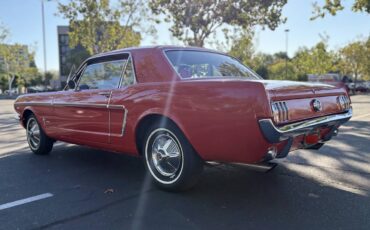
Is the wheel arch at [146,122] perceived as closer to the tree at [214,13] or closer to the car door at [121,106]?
the car door at [121,106]

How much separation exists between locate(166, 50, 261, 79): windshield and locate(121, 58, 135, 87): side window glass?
1.65ft

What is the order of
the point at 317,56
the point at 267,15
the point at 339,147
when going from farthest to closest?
the point at 317,56, the point at 267,15, the point at 339,147

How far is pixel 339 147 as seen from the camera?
→ 654 cm

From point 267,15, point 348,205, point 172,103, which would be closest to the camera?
point 348,205

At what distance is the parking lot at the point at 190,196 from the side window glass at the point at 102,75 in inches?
46.1

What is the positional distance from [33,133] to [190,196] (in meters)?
3.70

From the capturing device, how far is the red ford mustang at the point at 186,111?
132 inches

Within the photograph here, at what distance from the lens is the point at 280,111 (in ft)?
11.1

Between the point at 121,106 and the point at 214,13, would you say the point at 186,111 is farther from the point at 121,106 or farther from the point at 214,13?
the point at 214,13

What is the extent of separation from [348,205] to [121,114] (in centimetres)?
261

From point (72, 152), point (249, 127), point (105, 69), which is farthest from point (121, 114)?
point (72, 152)

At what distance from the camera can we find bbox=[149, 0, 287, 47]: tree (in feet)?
61.3

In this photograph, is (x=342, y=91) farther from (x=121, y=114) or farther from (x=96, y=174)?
(x=96, y=174)

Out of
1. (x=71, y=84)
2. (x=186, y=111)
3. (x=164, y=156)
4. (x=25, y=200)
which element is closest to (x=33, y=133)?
(x=71, y=84)
